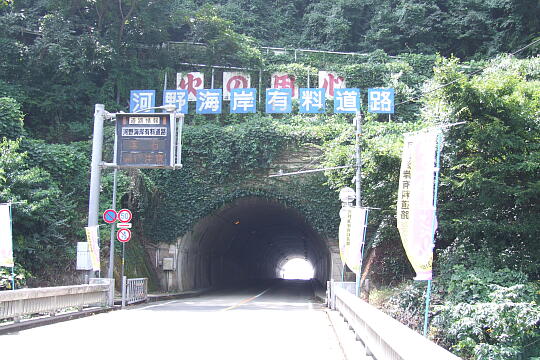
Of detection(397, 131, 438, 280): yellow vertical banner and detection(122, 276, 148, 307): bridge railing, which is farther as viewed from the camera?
detection(122, 276, 148, 307): bridge railing

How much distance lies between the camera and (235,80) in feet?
100

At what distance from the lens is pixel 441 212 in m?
15.2

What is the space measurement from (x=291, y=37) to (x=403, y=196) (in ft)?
99.0

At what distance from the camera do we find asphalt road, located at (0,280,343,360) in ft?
26.5

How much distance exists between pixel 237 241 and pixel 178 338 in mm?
28509

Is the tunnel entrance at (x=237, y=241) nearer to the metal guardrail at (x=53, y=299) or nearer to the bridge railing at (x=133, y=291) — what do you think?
the bridge railing at (x=133, y=291)

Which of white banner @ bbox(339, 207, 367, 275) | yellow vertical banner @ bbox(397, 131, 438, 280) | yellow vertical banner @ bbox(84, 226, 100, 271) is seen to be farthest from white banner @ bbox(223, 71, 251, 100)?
yellow vertical banner @ bbox(397, 131, 438, 280)

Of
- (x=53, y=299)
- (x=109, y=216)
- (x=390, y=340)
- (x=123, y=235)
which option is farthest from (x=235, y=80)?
(x=390, y=340)

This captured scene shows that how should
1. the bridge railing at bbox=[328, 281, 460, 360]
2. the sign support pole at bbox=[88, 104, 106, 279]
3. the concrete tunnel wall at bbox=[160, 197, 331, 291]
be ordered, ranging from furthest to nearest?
the concrete tunnel wall at bbox=[160, 197, 331, 291] → the sign support pole at bbox=[88, 104, 106, 279] → the bridge railing at bbox=[328, 281, 460, 360]

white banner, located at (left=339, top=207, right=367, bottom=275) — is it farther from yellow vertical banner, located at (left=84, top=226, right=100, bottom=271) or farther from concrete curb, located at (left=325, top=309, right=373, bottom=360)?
yellow vertical banner, located at (left=84, top=226, right=100, bottom=271)

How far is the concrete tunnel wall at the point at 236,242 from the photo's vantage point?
2656 cm

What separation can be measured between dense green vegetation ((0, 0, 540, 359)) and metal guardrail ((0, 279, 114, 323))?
282cm

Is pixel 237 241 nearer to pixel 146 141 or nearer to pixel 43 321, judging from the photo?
pixel 146 141

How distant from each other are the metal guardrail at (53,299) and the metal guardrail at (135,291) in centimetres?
131
